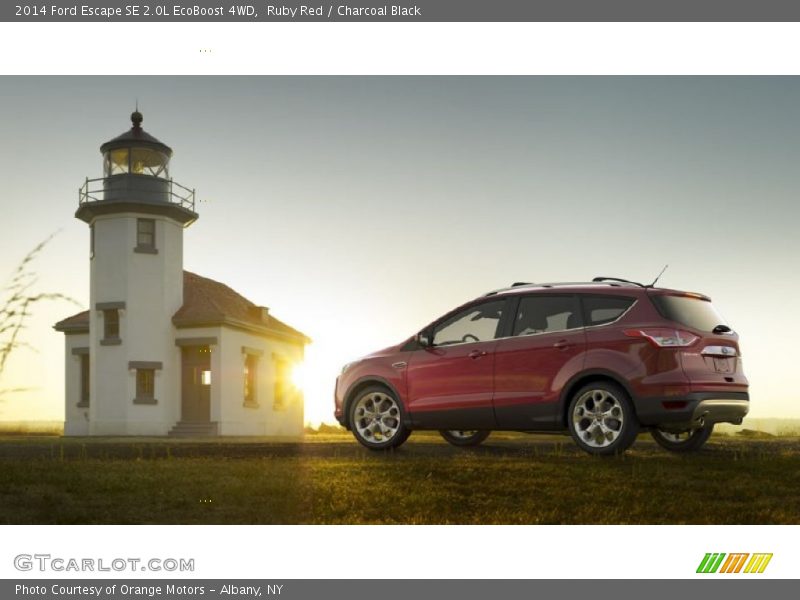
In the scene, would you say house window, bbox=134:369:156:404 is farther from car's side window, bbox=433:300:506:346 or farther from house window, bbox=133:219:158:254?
car's side window, bbox=433:300:506:346

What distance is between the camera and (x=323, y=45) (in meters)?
7.87

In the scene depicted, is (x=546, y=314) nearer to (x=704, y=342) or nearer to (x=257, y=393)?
(x=704, y=342)

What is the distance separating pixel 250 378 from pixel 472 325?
69.6 feet

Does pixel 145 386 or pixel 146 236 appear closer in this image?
pixel 145 386

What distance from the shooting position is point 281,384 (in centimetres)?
3216

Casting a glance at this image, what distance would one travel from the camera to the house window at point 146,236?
93.0ft

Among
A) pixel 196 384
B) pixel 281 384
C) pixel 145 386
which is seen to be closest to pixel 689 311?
pixel 196 384

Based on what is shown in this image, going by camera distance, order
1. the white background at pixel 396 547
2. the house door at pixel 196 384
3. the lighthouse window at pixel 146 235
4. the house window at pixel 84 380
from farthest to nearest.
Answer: the house window at pixel 84 380, the lighthouse window at pixel 146 235, the house door at pixel 196 384, the white background at pixel 396 547

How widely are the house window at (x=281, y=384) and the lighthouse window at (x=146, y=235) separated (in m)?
6.46

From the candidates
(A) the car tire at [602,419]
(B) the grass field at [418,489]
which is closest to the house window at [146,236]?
(B) the grass field at [418,489]

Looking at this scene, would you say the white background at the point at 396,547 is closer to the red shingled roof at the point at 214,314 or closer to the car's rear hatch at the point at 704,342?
the car's rear hatch at the point at 704,342

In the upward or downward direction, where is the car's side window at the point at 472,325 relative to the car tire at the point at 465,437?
upward

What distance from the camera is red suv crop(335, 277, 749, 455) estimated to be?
8523 mm
